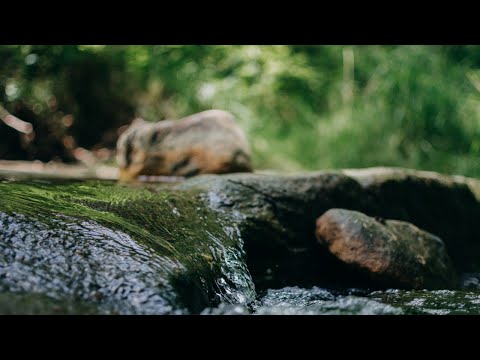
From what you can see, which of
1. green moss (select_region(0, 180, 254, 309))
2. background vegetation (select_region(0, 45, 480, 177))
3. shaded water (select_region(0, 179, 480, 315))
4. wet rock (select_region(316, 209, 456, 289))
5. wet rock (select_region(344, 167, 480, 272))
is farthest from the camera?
background vegetation (select_region(0, 45, 480, 177))

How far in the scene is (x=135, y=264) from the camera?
177 centimetres

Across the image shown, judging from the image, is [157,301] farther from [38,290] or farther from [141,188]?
[141,188]

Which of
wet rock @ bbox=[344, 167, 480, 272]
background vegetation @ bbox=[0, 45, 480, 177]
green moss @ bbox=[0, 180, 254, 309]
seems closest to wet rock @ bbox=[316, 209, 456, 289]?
wet rock @ bbox=[344, 167, 480, 272]

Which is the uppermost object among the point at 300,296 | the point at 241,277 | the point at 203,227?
the point at 203,227

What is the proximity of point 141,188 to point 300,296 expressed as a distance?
130 cm

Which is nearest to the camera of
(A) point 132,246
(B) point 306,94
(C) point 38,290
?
(C) point 38,290

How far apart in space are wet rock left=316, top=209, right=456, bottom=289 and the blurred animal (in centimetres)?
116

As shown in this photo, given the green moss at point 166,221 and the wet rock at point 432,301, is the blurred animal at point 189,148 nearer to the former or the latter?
the green moss at point 166,221

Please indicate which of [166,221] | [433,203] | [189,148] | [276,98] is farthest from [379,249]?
[276,98]

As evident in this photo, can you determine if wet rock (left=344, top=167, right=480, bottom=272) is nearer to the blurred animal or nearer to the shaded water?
the blurred animal

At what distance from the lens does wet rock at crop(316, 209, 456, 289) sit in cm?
283

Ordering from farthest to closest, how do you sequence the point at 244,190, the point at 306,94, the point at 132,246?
the point at 306,94, the point at 244,190, the point at 132,246
